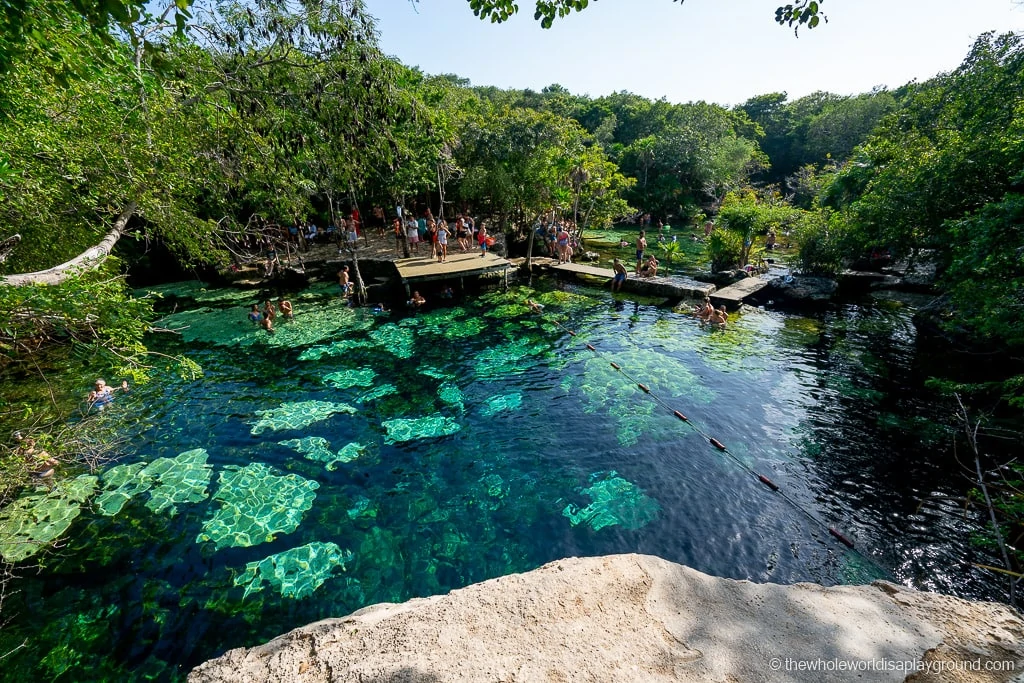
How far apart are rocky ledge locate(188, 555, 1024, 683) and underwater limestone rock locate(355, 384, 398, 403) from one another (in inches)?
303

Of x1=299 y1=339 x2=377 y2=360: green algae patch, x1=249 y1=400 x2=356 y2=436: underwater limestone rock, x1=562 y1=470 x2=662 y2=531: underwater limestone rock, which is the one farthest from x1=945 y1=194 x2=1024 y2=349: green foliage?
x1=299 y1=339 x2=377 y2=360: green algae patch

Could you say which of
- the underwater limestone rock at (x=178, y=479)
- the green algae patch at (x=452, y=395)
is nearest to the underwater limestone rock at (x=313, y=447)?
the underwater limestone rock at (x=178, y=479)

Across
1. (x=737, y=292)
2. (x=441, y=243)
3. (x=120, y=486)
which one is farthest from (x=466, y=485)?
(x=737, y=292)

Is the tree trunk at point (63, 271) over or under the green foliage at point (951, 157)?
under

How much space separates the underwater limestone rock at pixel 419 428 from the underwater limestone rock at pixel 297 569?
127 inches

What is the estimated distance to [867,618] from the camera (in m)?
4.36

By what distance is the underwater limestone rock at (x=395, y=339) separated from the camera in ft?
49.2

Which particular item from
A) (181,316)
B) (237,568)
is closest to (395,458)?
(237,568)

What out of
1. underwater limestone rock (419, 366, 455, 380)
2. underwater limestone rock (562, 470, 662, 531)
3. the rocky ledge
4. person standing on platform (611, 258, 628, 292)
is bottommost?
underwater limestone rock (562, 470, 662, 531)

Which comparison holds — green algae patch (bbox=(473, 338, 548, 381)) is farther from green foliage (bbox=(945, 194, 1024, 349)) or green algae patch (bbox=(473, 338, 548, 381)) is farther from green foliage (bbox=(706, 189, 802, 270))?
green foliage (bbox=(706, 189, 802, 270))

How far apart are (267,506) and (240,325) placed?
1183 cm

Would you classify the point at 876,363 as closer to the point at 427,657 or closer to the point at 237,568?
the point at 427,657

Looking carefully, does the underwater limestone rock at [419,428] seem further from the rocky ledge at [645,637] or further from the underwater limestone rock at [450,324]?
the rocky ledge at [645,637]

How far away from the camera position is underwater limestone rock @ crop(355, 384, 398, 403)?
12.0 m
